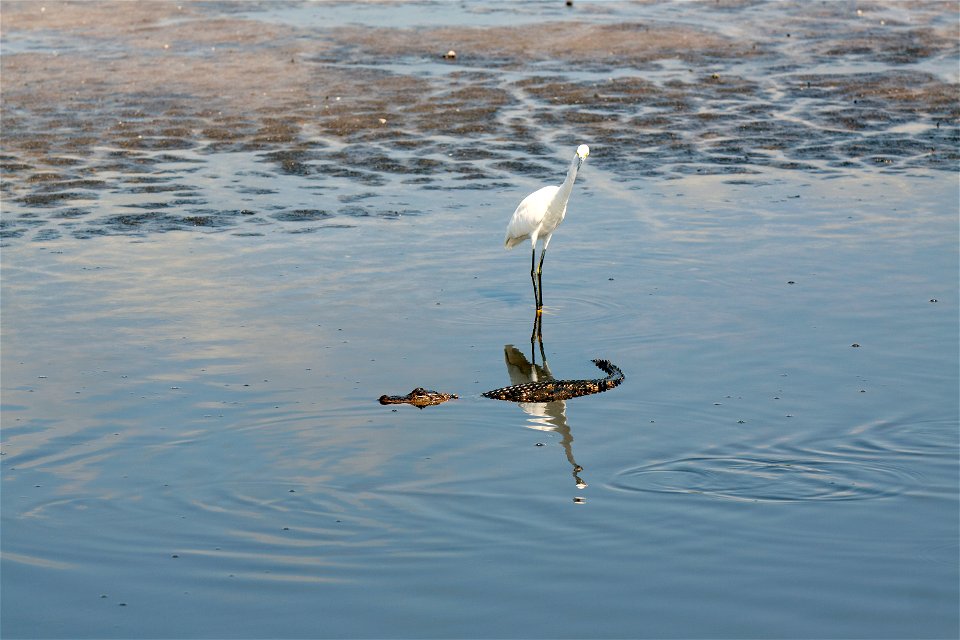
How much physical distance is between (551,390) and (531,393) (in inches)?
6.1

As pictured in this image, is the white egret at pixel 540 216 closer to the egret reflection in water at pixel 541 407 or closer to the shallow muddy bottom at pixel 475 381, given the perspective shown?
the shallow muddy bottom at pixel 475 381

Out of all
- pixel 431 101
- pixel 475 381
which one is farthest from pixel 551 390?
pixel 431 101

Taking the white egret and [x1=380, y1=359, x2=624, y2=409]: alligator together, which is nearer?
[x1=380, y1=359, x2=624, y2=409]: alligator

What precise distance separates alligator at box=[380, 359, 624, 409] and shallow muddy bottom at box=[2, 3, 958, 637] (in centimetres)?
10

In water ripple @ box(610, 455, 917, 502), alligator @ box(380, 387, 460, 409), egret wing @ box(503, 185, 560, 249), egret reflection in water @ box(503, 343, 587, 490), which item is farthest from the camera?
egret wing @ box(503, 185, 560, 249)

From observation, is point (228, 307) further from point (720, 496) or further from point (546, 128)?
point (546, 128)

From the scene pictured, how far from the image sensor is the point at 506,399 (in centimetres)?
902

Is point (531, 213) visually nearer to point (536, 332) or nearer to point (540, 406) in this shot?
point (536, 332)

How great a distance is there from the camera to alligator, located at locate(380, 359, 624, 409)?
8.84 meters

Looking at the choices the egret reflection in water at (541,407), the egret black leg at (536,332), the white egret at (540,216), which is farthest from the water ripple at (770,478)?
the white egret at (540,216)

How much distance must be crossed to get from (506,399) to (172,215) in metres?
6.74

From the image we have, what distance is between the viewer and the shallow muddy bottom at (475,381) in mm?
6305

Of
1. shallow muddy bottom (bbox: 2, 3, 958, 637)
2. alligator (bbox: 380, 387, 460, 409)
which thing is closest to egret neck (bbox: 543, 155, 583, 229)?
shallow muddy bottom (bbox: 2, 3, 958, 637)

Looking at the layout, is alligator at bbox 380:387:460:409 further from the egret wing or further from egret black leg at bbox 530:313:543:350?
the egret wing
